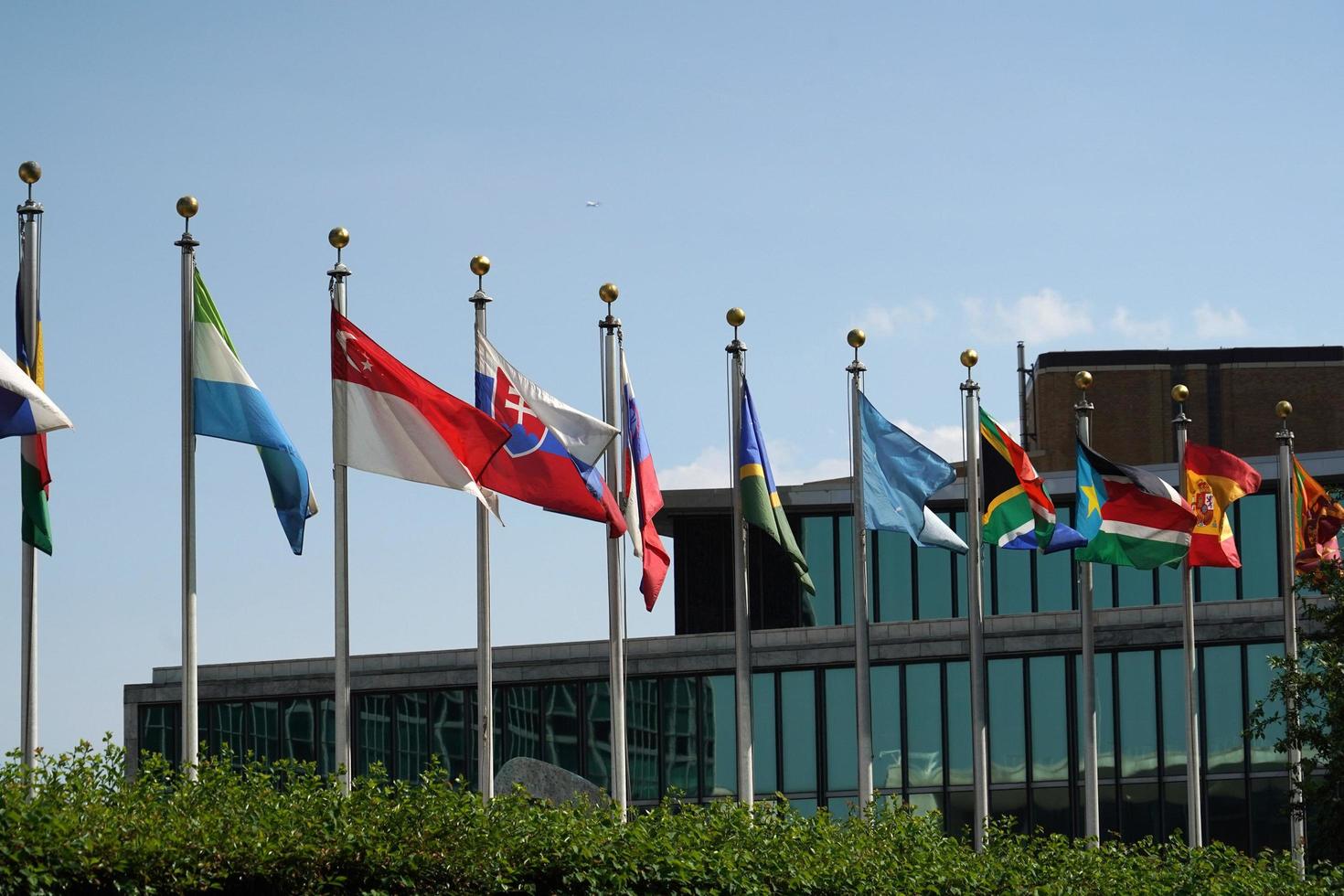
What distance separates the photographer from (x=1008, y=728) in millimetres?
44969

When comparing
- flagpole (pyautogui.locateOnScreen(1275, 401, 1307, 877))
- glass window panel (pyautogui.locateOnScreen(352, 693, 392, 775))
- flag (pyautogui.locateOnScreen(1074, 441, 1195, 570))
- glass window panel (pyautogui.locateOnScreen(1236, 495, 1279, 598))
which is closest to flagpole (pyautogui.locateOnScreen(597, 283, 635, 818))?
flag (pyautogui.locateOnScreen(1074, 441, 1195, 570))

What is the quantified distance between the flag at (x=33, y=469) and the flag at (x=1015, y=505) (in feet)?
47.7

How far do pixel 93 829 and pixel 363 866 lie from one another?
2.67 meters

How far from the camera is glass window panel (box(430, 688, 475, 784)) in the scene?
151 feet

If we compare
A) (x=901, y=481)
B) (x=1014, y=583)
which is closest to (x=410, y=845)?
(x=901, y=481)

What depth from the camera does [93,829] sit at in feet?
56.9

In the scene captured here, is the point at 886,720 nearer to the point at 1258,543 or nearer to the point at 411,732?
the point at 411,732

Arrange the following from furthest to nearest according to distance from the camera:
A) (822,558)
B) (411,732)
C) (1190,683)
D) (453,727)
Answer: (822,558) < (411,732) < (453,727) < (1190,683)

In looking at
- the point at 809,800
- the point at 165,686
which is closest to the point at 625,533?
the point at 809,800

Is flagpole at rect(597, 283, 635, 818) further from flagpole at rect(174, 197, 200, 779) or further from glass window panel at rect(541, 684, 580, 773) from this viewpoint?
glass window panel at rect(541, 684, 580, 773)

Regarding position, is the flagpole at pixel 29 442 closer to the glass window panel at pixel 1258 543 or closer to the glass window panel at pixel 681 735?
the glass window panel at pixel 681 735

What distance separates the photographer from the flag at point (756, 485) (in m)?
27.4

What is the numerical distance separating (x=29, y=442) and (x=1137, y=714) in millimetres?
29268

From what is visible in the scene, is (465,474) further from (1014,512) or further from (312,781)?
(1014,512)
